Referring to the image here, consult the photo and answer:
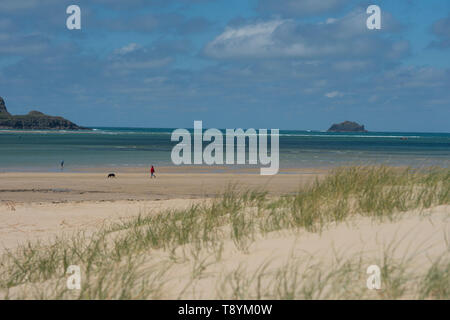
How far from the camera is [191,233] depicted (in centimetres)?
662

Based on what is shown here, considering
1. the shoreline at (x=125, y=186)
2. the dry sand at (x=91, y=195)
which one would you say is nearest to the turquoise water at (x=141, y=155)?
the shoreline at (x=125, y=186)

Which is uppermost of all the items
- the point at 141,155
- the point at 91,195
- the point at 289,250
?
the point at 141,155

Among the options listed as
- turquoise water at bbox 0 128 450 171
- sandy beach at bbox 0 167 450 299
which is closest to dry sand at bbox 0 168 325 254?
sandy beach at bbox 0 167 450 299

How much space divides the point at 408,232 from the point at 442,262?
2.83 feet

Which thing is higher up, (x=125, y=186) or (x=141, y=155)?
(x=141, y=155)

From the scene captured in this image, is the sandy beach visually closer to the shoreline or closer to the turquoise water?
the turquoise water

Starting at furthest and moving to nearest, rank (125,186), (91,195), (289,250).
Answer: (125,186) → (91,195) → (289,250)

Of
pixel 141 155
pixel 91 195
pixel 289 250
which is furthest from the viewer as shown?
pixel 141 155

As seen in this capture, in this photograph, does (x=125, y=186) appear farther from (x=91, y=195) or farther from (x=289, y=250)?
(x=289, y=250)

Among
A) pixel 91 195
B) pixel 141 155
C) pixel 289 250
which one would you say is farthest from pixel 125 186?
pixel 141 155

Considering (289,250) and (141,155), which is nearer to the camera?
(289,250)

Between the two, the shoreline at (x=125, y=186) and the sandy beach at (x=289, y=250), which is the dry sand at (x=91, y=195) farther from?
the sandy beach at (x=289, y=250)

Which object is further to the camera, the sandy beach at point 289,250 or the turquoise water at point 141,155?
the turquoise water at point 141,155
